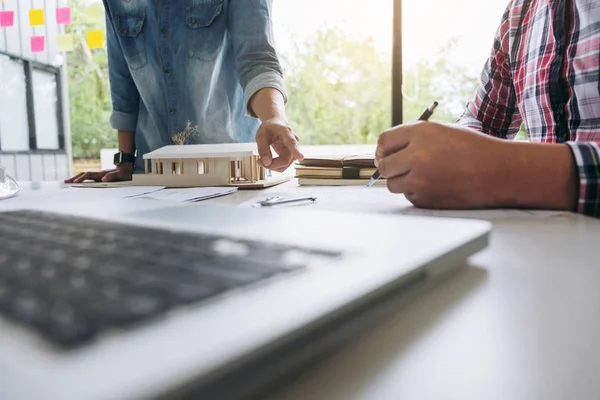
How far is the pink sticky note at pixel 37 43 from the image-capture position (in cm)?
310

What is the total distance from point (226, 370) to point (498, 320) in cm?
15

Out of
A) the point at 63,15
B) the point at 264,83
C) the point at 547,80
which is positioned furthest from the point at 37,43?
the point at 547,80

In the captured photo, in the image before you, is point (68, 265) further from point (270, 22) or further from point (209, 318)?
point (270, 22)

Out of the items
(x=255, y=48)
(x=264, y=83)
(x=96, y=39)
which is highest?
(x=96, y=39)

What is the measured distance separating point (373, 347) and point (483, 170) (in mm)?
438

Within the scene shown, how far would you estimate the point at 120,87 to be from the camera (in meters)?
1.45

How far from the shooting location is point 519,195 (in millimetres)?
564

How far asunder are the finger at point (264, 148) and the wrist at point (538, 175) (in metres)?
0.51

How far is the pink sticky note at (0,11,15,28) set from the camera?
2.86 metres

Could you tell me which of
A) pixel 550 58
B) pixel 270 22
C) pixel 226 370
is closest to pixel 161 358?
pixel 226 370

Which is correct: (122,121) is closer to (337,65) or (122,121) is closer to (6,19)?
(337,65)

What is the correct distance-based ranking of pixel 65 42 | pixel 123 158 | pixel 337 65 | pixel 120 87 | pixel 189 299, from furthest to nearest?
pixel 65 42
pixel 337 65
pixel 120 87
pixel 123 158
pixel 189 299

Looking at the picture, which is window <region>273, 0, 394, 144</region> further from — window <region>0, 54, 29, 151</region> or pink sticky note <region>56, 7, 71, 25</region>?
window <region>0, 54, 29, 151</region>

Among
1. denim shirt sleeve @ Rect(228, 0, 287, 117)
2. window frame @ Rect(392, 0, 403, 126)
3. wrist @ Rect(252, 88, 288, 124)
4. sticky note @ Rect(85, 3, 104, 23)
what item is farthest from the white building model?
sticky note @ Rect(85, 3, 104, 23)
